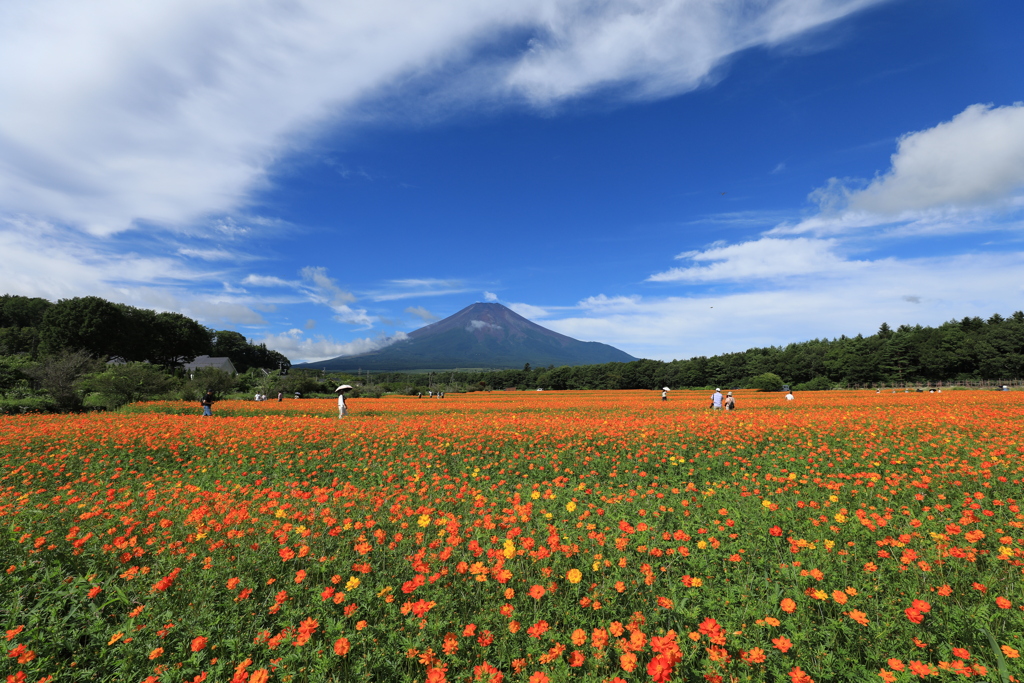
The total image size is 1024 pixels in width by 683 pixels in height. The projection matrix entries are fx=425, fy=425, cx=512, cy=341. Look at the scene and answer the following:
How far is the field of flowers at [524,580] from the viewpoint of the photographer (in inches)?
130

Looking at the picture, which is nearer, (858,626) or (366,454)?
(858,626)

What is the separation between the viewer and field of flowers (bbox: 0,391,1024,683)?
3311 mm

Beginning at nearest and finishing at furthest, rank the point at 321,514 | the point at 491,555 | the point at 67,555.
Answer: the point at 491,555 < the point at 67,555 < the point at 321,514

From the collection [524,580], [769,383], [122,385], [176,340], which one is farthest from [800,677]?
[176,340]

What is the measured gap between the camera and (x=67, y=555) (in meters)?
5.02

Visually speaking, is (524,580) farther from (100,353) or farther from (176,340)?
(176,340)

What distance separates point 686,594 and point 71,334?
280 ft

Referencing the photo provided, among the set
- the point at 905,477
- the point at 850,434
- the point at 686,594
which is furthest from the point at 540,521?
the point at 850,434

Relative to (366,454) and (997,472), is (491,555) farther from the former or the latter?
(997,472)

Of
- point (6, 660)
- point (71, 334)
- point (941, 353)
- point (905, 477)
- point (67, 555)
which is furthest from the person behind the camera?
point (941, 353)

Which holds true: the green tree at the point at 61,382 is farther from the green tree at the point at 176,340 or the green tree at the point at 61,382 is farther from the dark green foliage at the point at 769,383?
the dark green foliage at the point at 769,383

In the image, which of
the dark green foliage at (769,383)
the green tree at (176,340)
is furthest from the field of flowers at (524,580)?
the green tree at (176,340)

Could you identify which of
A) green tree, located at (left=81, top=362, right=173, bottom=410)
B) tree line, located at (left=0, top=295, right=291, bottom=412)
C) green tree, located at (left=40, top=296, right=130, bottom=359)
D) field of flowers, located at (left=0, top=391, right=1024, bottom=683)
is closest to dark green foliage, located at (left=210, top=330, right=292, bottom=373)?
tree line, located at (left=0, top=295, right=291, bottom=412)

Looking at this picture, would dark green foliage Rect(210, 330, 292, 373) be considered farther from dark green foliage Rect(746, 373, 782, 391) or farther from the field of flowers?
the field of flowers
